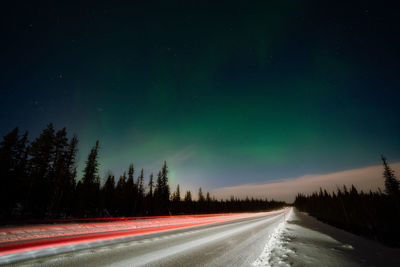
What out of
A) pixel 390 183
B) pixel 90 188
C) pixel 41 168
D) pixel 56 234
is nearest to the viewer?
pixel 56 234

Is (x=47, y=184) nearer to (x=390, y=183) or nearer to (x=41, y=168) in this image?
(x=41, y=168)

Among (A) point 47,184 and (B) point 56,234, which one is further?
(A) point 47,184

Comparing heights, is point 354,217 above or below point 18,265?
below

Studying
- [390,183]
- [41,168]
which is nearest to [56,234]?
[41,168]

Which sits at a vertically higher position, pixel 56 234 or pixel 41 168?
pixel 41 168

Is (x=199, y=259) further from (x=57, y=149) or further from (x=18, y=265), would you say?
(x=57, y=149)

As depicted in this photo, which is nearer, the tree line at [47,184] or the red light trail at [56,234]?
the red light trail at [56,234]

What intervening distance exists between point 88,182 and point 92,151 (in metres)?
6.92

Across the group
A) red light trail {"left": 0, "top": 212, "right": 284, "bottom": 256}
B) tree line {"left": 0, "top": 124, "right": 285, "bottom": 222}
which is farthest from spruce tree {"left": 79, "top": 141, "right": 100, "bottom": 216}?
red light trail {"left": 0, "top": 212, "right": 284, "bottom": 256}

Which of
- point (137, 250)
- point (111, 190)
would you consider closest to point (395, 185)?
point (137, 250)

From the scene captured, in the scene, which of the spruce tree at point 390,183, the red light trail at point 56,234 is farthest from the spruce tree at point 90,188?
the spruce tree at point 390,183

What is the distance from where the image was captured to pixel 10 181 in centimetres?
2572

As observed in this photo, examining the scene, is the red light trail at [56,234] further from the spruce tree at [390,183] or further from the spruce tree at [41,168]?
the spruce tree at [390,183]

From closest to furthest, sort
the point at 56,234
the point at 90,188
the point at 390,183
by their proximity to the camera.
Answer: the point at 56,234, the point at 90,188, the point at 390,183
